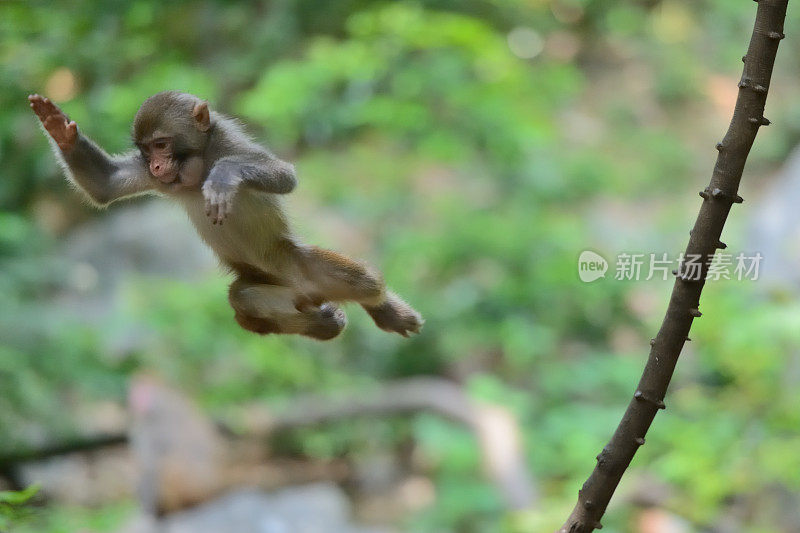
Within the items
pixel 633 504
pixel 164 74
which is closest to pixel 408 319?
pixel 164 74

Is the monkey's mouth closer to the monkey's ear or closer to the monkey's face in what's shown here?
the monkey's face

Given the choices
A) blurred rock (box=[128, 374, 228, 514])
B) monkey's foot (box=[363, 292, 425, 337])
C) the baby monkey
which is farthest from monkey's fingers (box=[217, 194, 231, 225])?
blurred rock (box=[128, 374, 228, 514])

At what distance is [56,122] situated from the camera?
179 centimetres

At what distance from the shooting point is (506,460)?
20.2 feet

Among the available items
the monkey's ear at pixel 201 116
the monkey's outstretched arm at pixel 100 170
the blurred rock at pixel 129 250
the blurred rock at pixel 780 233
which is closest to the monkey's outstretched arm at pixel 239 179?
the monkey's ear at pixel 201 116

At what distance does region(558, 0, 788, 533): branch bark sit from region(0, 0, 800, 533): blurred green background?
317 centimetres

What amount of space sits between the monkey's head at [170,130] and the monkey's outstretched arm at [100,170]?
8 centimetres

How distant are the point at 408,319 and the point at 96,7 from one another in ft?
12.8

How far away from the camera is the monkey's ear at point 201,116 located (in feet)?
5.99

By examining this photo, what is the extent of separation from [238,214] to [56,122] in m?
0.42

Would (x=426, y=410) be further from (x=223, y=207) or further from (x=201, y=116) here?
(x=223, y=207)

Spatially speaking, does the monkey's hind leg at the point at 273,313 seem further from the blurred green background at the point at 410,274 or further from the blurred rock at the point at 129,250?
the blurred rock at the point at 129,250

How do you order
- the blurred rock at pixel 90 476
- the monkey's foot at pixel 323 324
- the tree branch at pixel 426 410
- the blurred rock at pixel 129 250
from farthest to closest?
the blurred rock at pixel 129 250 < the blurred rock at pixel 90 476 < the tree branch at pixel 426 410 < the monkey's foot at pixel 323 324

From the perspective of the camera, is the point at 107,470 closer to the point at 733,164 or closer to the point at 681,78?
the point at 733,164
